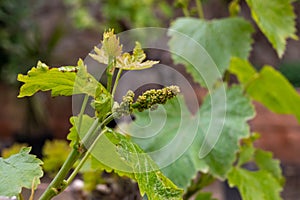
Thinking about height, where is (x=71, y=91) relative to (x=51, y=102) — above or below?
above

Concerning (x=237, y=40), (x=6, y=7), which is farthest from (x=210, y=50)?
(x=6, y=7)

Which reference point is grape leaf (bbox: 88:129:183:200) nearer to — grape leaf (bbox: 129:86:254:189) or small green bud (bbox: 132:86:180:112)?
small green bud (bbox: 132:86:180:112)

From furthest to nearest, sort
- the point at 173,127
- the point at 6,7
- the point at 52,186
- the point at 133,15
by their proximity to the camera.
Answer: the point at 6,7 → the point at 133,15 → the point at 173,127 → the point at 52,186

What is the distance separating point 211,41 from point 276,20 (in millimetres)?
78

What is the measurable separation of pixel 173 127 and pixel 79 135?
25 cm

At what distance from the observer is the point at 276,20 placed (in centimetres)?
53

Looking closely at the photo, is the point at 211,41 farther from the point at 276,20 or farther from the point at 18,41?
the point at 18,41

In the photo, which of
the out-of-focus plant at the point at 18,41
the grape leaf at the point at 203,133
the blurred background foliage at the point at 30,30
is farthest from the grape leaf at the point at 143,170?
the out-of-focus plant at the point at 18,41

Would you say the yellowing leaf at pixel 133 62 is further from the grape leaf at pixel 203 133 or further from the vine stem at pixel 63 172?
the grape leaf at pixel 203 133

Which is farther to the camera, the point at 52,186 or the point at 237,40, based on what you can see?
the point at 237,40

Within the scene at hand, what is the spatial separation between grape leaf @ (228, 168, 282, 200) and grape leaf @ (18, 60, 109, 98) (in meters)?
0.26

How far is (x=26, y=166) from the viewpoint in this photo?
282 mm

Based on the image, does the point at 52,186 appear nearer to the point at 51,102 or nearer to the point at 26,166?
the point at 26,166

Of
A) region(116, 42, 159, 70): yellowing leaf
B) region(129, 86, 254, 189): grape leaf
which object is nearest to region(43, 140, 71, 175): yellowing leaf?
region(129, 86, 254, 189): grape leaf
